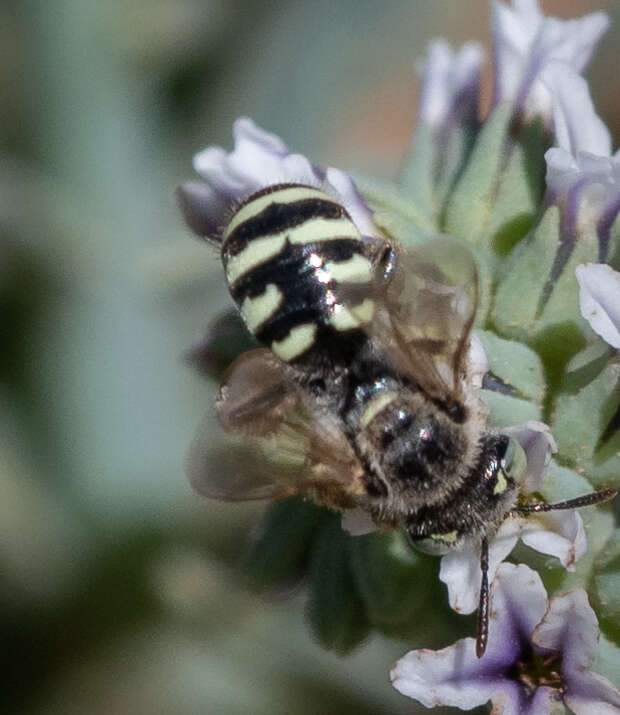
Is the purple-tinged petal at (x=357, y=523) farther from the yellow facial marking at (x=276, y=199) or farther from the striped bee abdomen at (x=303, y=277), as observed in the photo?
the yellow facial marking at (x=276, y=199)

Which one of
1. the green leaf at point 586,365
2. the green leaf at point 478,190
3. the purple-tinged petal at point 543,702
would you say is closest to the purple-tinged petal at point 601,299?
the green leaf at point 586,365

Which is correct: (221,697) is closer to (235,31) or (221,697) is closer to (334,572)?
(334,572)

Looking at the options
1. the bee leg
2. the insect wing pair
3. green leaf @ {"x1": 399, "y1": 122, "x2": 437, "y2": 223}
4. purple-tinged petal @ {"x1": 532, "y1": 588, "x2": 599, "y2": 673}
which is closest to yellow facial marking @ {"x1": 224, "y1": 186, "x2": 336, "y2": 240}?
the insect wing pair

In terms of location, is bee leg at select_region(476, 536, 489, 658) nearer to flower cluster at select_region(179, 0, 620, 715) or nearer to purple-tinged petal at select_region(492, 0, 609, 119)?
flower cluster at select_region(179, 0, 620, 715)

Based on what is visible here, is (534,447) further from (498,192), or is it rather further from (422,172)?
(422,172)

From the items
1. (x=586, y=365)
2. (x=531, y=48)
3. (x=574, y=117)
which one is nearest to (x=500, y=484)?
(x=586, y=365)
